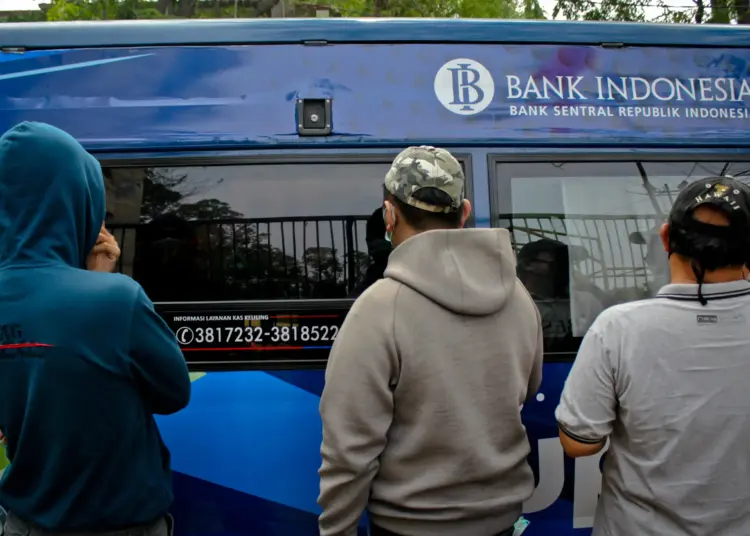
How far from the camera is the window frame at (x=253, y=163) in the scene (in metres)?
2.46

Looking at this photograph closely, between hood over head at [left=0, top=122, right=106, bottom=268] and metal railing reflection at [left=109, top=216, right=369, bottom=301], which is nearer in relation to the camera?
hood over head at [left=0, top=122, right=106, bottom=268]

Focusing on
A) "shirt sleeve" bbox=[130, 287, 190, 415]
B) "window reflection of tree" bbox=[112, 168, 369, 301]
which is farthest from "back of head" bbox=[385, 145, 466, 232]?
"window reflection of tree" bbox=[112, 168, 369, 301]

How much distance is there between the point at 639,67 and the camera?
2684 millimetres

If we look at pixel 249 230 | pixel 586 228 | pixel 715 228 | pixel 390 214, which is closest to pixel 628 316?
pixel 715 228

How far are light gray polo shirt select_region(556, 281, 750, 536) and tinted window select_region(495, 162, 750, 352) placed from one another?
100 cm

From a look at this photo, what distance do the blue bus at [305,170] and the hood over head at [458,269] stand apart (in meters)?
0.97

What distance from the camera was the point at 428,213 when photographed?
1618mm

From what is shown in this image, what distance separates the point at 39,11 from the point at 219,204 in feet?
41.7

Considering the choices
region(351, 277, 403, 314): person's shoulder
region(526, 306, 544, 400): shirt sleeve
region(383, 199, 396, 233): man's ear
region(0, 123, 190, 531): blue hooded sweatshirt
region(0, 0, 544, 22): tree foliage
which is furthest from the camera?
region(0, 0, 544, 22): tree foliage

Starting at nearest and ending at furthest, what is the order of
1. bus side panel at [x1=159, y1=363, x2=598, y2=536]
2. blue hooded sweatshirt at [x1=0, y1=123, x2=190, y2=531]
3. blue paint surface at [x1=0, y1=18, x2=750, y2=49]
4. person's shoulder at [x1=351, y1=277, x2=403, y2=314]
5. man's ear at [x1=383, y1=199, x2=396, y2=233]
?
1. blue hooded sweatshirt at [x1=0, y1=123, x2=190, y2=531]
2. person's shoulder at [x1=351, y1=277, x2=403, y2=314]
3. man's ear at [x1=383, y1=199, x2=396, y2=233]
4. bus side panel at [x1=159, y1=363, x2=598, y2=536]
5. blue paint surface at [x1=0, y1=18, x2=750, y2=49]

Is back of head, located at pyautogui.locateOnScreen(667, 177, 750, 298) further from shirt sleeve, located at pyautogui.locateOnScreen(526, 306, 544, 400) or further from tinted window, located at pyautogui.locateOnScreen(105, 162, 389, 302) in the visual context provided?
tinted window, located at pyautogui.locateOnScreen(105, 162, 389, 302)

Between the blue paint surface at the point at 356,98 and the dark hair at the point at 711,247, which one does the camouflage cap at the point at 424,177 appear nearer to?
the dark hair at the point at 711,247

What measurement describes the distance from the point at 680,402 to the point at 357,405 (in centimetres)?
82

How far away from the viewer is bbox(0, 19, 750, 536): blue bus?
245 cm
